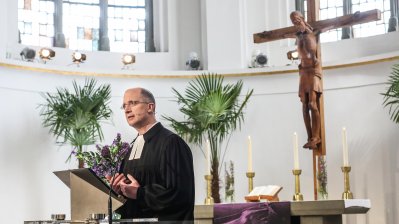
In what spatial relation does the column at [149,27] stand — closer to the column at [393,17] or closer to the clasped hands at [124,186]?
the column at [393,17]

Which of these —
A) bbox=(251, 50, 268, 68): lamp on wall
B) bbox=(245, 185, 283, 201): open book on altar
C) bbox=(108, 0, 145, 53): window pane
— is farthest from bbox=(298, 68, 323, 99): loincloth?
bbox=(108, 0, 145, 53): window pane

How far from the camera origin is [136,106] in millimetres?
5109

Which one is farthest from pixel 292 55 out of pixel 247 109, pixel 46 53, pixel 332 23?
pixel 46 53

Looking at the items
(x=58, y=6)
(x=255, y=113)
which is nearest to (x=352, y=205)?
(x=255, y=113)

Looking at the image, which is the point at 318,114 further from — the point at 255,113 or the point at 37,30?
the point at 37,30

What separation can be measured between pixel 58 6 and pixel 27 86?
6.70ft

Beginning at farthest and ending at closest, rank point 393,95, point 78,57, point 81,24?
point 81,24 → point 78,57 → point 393,95

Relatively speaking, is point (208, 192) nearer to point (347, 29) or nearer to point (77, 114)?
point (77, 114)

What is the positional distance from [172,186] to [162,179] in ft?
0.47

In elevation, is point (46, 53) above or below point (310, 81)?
above

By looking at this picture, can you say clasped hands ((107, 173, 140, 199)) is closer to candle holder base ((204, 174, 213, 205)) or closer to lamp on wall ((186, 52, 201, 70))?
candle holder base ((204, 174, 213, 205))

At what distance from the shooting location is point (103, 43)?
13367 mm

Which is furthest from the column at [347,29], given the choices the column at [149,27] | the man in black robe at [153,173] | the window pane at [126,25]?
the man in black robe at [153,173]

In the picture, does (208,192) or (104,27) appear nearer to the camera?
(208,192)
